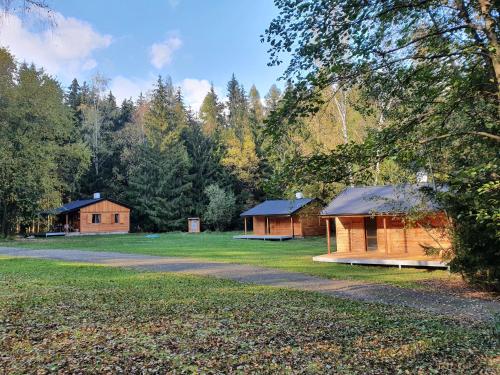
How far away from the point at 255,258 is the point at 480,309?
34.0 feet

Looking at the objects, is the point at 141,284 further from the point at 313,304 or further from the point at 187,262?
the point at 187,262

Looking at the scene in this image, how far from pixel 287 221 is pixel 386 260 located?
17173mm

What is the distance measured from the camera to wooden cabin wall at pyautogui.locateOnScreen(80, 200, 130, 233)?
39.9 m

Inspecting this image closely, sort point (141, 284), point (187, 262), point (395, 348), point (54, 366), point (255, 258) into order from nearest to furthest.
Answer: point (54, 366) < point (395, 348) < point (141, 284) < point (187, 262) < point (255, 258)

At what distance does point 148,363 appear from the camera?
4480 mm

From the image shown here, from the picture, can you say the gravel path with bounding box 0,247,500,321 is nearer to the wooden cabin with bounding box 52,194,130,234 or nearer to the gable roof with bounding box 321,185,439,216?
the gable roof with bounding box 321,185,439,216

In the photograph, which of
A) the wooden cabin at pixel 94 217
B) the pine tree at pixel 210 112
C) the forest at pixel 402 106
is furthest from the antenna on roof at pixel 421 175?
the pine tree at pixel 210 112

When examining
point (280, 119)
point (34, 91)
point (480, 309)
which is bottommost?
point (480, 309)

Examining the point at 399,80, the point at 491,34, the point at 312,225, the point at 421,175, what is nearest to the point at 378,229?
the point at 421,175

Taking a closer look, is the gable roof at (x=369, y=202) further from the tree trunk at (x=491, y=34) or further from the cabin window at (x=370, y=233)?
the tree trunk at (x=491, y=34)

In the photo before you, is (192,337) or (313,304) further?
(313,304)

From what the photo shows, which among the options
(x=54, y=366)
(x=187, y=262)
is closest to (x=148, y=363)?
(x=54, y=366)

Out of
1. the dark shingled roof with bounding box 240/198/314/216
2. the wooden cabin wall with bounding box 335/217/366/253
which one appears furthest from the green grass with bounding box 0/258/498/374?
the dark shingled roof with bounding box 240/198/314/216

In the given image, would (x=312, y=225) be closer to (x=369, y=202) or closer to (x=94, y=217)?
(x=369, y=202)
